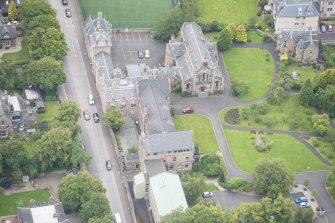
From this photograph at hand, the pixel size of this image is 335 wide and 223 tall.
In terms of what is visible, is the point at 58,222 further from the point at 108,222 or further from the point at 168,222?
the point at 168,222

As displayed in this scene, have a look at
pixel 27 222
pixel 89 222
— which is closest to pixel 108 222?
pixel 89 222

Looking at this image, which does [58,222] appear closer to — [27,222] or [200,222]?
[27,222]

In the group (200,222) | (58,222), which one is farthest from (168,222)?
(58,222)

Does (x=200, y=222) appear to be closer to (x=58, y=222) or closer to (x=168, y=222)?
(x=168, y=222)

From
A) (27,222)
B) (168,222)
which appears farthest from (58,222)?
(168,222)

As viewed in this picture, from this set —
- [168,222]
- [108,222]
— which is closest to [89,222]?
[108,222]
